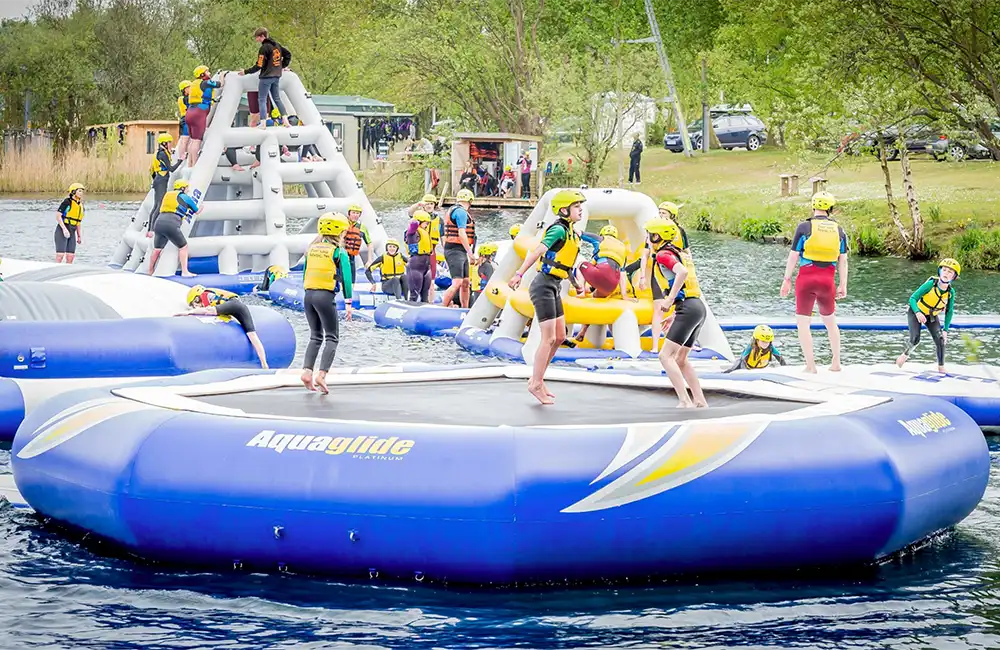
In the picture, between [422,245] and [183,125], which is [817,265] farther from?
[183,125]

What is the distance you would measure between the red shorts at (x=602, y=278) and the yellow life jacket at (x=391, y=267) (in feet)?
20.0

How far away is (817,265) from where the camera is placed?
1491 centimetres

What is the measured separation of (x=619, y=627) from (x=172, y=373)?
7.20 m

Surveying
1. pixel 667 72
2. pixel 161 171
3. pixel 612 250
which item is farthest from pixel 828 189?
pixel 612 250

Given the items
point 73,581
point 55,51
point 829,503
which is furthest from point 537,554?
point 55,51

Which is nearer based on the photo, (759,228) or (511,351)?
(511,351)

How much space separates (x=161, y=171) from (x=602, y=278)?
38.6 feet

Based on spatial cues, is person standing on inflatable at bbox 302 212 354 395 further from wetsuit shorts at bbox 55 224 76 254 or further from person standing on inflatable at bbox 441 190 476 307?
wetsuit shorts at bbox 55 224 76 254

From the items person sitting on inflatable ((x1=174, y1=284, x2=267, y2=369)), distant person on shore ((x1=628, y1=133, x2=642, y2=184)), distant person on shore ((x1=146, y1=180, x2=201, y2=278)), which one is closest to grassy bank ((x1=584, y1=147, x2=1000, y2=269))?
distant person on shore ((x1=628, y1=133, x2=642, y2=184))

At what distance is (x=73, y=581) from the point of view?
10.0 m

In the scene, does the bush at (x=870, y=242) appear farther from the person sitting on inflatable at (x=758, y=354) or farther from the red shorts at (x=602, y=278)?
the person sitting on inflatable at (x=758, y=354)

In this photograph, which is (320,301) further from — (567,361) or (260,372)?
(567,361)

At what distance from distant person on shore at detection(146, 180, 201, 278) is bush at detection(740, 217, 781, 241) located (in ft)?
57.8

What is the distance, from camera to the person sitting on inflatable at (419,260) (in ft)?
71.9
